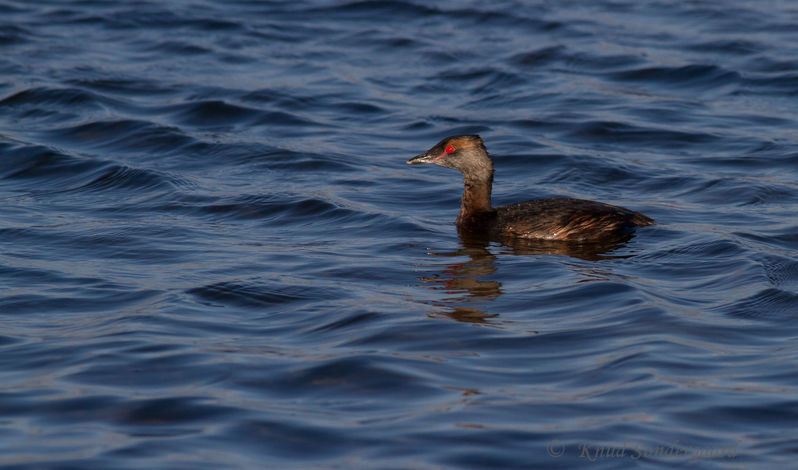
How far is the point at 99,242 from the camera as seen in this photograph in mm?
10461

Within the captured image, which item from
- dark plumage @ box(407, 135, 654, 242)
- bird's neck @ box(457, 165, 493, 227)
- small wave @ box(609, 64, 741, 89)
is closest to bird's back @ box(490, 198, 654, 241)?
dark plumage @ box(407, 135, 654, 242)

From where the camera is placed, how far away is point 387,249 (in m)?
10.3

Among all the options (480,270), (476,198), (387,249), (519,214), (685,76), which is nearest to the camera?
(480,270)

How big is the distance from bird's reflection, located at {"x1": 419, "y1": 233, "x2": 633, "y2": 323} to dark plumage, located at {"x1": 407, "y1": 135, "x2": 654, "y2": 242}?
9cm

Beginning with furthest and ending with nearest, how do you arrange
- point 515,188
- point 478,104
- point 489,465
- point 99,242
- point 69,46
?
point 69,46 → point 478,104 → point 515,188 → point 99,242 → point 489,465

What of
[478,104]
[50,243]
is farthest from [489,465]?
[478,104]

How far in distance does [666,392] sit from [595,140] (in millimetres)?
8066

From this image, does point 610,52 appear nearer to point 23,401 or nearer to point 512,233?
point 512,233

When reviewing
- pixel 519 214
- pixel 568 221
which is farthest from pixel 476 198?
pixel 568 221

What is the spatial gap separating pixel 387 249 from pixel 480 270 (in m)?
0.94

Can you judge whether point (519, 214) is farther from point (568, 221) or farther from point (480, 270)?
point (480, 270)

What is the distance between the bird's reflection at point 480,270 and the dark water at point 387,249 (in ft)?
0.15

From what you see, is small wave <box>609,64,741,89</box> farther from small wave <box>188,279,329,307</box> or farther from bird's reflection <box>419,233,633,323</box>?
small wave <box>188,279,329,307</box>

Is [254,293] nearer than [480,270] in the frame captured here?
Yes
